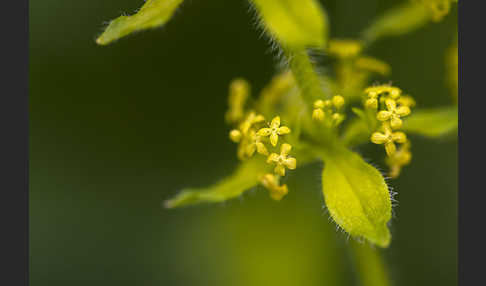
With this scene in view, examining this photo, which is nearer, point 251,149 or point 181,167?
point 251,149

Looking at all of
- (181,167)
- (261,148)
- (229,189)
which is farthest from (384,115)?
(181,167)

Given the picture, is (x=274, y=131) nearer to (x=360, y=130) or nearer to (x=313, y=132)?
(x=313, y=132)

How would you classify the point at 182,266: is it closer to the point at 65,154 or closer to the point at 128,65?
the point at 65,154

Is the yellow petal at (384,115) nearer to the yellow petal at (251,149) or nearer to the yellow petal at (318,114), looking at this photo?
the yellow petal at (318,114)

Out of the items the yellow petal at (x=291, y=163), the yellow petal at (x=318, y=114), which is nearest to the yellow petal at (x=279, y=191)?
the yellow petal at (x=291, y=163)

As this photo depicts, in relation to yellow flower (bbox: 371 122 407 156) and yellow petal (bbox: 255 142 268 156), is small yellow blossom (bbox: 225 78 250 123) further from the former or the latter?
yellow flower (bbox: 371 122 407 156)

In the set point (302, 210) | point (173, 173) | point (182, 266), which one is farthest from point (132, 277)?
point (302, 210)
